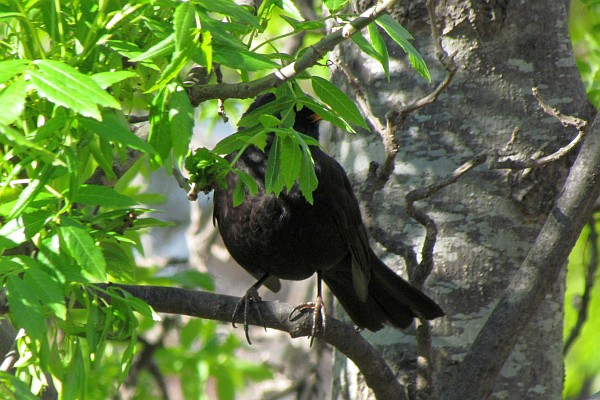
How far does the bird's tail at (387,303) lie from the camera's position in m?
3.02

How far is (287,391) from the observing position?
5539mm

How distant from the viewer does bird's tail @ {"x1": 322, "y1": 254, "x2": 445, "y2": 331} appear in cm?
302

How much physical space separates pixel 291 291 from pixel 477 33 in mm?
5047

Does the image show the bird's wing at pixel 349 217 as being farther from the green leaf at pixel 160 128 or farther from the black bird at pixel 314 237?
the green leaf at pixel 160 128

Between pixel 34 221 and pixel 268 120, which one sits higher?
pixel 268 120

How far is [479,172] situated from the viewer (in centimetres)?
317

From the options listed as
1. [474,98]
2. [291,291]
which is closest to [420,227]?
[474,98]

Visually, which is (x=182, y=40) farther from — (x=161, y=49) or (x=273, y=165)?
(x=273, y=165)

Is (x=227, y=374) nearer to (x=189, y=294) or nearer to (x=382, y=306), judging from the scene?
(x=382, y=306)

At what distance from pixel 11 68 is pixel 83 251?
39 cm

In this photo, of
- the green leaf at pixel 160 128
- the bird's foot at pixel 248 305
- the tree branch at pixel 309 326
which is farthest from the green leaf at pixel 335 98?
the bird's foot at pixel 248 305

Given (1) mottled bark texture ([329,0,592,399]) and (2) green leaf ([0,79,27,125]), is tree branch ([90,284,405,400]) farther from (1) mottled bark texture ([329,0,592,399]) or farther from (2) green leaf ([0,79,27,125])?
(2) green leaf ([0,79,27,125])

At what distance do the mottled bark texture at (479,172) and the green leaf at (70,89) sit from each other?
1.69m

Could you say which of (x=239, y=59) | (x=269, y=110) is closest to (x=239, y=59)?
(x=239, y=59)
